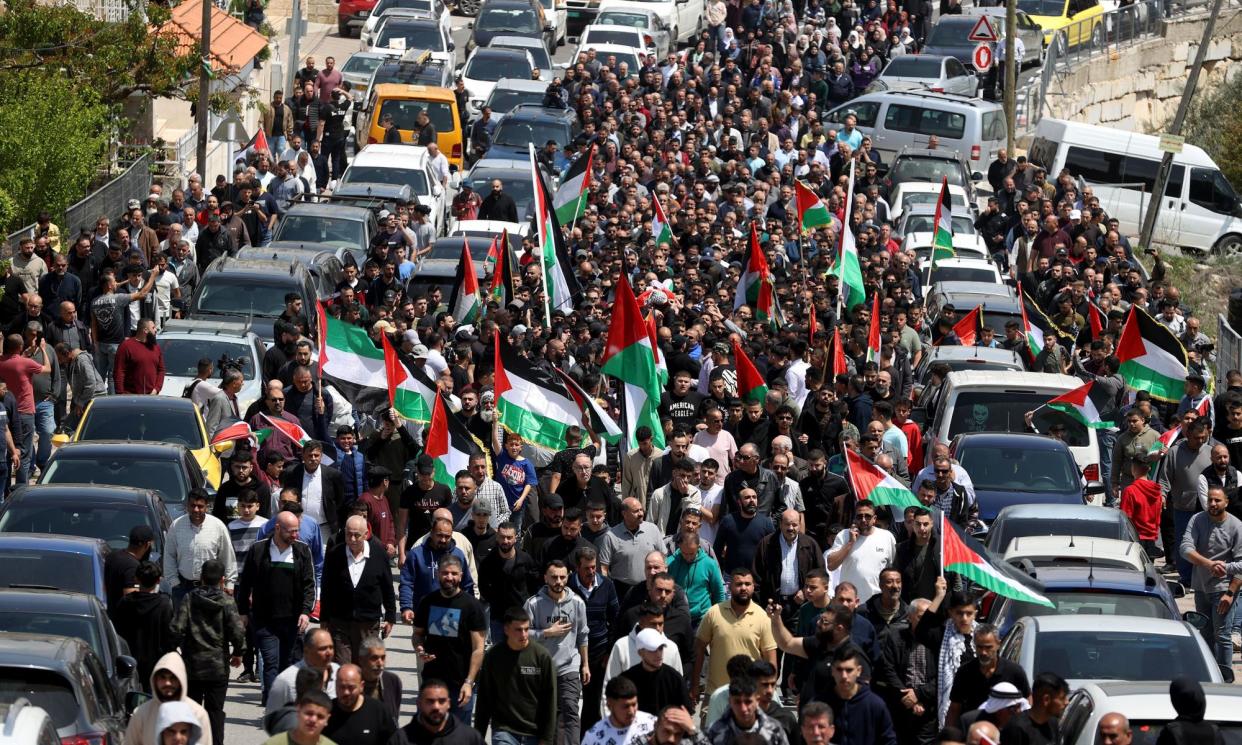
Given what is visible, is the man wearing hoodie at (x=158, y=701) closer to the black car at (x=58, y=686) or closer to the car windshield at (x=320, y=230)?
the black car at (x=58, y=686)

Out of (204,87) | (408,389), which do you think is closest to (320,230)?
(204,87)

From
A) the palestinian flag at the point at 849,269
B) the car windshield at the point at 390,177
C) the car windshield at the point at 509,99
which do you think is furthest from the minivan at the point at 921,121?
the palestinian flag at the point at 849,269

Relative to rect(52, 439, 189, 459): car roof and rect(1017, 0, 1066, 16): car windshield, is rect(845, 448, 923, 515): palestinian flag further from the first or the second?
rect(1017, 0, 1066, 16): car windshield

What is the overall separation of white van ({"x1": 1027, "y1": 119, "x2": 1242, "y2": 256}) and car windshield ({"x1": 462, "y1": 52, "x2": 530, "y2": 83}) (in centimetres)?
956

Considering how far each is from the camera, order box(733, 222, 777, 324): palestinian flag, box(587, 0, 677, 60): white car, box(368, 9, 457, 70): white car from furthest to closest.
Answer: box(587, 0, 677, 60): white car
box(368, 9, 457, 70): white car
box(733, 222, 777, 324): palestinian flag

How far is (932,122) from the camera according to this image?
41.5 m

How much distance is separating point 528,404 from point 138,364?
5.13 m

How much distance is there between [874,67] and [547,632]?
116ft

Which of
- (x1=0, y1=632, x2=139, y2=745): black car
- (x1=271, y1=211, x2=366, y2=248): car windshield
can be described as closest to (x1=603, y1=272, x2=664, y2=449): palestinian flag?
(x1=0, y1=632, x2=139, y2=745): black car

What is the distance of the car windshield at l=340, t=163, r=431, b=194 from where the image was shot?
110 feet

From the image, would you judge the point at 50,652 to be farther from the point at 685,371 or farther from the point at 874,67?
the point at 874,67

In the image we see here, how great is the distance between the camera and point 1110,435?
2214 centimetres

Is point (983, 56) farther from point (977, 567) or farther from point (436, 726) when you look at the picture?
point (436, 726)

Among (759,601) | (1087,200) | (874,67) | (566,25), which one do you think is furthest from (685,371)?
(566,25)
